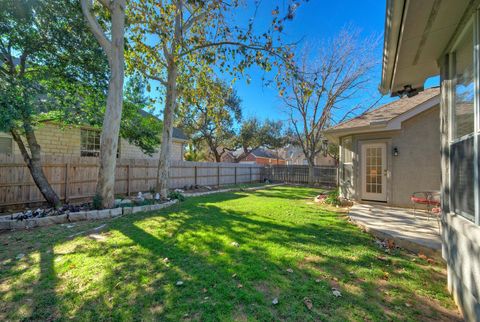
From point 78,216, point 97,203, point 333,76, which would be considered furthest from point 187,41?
point 333,76

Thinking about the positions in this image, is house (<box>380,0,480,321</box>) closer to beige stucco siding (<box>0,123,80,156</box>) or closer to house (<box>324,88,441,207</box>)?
house (<box>324,88,441,207</box>)

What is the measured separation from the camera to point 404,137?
7094mm

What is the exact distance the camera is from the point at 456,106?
2.65 m

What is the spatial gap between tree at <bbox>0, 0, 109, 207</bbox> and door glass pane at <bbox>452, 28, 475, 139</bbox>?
25.4 feet

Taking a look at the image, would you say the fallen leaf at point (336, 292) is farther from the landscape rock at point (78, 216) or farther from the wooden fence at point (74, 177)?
the wooden fence at point (74, 177)

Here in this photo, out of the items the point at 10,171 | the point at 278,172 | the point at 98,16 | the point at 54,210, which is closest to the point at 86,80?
the point at 98,16

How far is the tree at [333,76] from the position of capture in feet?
44.4

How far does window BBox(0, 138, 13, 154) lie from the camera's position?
27.6ft

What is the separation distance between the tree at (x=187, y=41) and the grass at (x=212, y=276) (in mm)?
4636

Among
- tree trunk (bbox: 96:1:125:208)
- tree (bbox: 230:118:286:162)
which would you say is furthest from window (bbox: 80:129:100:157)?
tree (bbox: 230:118:286:162)

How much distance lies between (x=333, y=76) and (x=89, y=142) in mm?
14813

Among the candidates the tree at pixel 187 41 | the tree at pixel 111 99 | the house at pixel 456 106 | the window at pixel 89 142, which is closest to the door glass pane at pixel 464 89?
the house at pixel 456 106

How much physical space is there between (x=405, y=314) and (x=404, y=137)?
6.53 meters

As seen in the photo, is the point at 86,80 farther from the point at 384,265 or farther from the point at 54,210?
the point at 384,265
